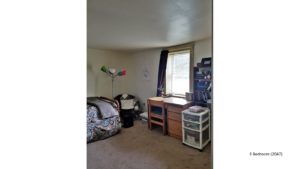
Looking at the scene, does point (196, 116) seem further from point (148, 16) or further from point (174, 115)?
point (148, 16)

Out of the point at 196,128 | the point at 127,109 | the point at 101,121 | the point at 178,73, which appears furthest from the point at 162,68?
the point at 101,121

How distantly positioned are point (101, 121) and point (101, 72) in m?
1.66

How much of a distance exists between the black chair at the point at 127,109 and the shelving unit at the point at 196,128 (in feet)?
4.93

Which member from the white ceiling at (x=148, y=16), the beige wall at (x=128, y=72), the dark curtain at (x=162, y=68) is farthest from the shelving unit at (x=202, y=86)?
the beige wall at (x=128, y=72)

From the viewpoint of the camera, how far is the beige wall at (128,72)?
12.8 ft

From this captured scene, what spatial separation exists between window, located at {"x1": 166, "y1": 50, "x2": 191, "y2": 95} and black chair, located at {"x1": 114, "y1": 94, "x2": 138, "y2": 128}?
3.44 ft

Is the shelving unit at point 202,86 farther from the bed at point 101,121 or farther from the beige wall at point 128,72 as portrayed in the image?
the bed at point 101,121

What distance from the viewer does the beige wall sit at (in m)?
3.90

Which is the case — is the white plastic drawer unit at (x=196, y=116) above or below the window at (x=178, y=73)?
below
